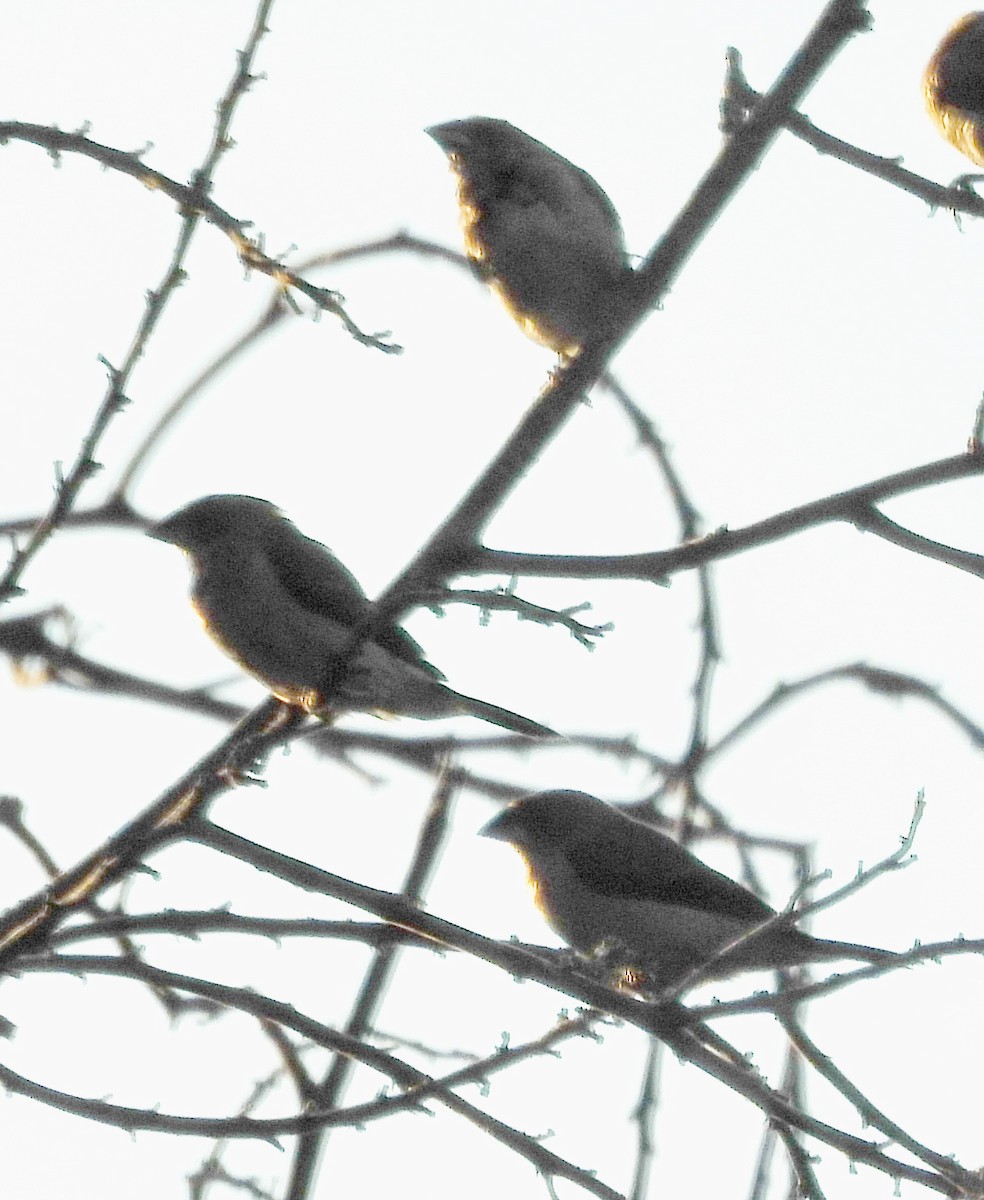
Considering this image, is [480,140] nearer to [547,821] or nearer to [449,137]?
[449,137]

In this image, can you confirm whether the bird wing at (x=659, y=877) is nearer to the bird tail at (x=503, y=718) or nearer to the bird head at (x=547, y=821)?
the bird head at (x=547, y=821)

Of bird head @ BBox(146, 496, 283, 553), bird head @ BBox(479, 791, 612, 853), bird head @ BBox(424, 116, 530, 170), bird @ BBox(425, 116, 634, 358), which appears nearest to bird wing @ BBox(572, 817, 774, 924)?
bird head @ BBox(479, 791, 612, 853)

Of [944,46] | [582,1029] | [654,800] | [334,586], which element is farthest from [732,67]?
[944,46]

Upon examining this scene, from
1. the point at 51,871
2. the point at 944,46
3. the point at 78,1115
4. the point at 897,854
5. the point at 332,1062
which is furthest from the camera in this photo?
the point at 944,46

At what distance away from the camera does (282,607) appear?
19.8ft

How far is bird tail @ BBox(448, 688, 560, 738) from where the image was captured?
495cm

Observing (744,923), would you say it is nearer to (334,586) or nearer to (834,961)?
(334,586)

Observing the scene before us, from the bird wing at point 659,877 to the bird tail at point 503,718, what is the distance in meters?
1.35

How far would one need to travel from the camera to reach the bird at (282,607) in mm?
5605

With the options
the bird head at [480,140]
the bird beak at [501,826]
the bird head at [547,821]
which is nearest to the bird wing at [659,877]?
the bird head at [547,821]

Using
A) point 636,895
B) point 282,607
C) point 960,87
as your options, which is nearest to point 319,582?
point 282,607

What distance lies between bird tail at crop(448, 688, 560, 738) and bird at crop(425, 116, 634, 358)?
4.21 feet

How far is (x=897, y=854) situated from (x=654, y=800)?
54.1 inches

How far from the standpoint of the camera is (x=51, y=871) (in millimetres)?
3557
